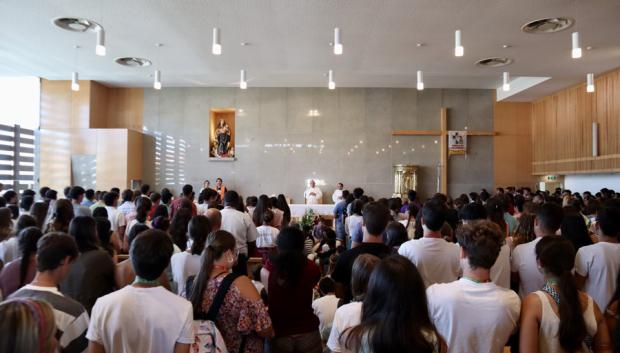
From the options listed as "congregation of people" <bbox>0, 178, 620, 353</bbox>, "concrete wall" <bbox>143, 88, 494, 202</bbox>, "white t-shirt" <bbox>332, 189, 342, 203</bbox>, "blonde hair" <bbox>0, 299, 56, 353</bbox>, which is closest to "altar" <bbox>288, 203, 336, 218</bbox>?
"white t-shirt" <bbox>332, 189, 342, 203</bbox>

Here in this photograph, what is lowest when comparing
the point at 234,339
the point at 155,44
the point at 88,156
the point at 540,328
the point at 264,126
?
the point at 234,339

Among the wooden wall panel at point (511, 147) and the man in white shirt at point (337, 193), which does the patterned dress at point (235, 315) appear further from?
the wooden wall panel at point (511, 147)

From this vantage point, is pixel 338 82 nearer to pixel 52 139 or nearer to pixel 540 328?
pixel 52 139

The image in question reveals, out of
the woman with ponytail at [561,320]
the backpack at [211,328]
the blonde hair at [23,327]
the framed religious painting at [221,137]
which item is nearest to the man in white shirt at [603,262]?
the woman with ponytail at [561,320]

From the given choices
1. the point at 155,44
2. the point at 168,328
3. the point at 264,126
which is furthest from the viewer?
the point at 264,126

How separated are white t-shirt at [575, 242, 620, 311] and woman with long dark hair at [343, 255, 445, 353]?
1955 mm

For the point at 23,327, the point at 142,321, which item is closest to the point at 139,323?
the point at 142,321

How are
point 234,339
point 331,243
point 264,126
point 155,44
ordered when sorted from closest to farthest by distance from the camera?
point 234,339 < point 331,243 < point 155,44 < point 264,126

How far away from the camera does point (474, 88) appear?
1440cm

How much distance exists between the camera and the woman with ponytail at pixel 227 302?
7.68ft

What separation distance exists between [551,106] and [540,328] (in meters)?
13.4

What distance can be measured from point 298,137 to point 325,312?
459 inches

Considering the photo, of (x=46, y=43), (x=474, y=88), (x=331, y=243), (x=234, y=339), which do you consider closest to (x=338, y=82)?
(x=474, y=88)

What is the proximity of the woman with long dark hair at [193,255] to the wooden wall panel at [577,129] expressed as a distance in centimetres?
1080
